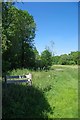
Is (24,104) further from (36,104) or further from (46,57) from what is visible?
(46,57)

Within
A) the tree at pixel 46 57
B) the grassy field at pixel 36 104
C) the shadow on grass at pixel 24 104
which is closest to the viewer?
the shadow on grass at pixel 24 104

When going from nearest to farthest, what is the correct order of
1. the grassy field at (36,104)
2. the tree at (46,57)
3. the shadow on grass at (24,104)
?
the shadow on grass at (24,104)
the grassy field at (36,104)
the tree at (46,57)

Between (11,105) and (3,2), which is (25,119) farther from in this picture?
(3,2)

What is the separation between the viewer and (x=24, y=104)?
12.7m

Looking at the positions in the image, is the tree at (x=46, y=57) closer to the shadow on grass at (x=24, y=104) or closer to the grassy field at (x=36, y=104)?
the grassy field at (x=36, y=104)

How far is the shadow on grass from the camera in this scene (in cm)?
1132

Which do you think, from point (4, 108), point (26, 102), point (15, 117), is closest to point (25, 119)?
point (15, 117)

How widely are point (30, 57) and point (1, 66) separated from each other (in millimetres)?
43171

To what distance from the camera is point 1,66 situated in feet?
47.4

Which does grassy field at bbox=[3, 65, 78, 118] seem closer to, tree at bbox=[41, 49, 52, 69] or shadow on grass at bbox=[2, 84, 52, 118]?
shadow on grass at bbox=[2, 84, 52, 118]

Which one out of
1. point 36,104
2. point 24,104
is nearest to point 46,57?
point 36,104

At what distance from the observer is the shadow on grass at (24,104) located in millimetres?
11320

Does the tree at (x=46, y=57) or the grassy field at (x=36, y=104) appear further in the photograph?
the tree at (x=46, y=57)

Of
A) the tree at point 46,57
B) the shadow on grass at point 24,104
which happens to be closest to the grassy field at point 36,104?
the shadow on grass at point 24,104
